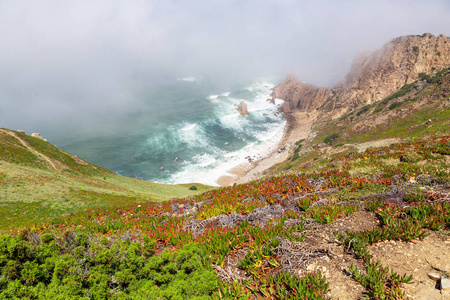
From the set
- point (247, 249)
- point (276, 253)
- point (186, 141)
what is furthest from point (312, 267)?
point (186, 141)

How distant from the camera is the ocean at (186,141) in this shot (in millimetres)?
71312

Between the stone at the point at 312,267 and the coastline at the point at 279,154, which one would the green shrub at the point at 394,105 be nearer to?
the coastline at the point at 279,154

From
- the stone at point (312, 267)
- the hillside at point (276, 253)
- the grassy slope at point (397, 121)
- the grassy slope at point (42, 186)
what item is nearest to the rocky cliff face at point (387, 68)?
the grassy slope at point (397, 121)

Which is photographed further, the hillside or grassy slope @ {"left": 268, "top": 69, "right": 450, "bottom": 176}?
grassy slope @ {"left": 268, "top": 69, "right": 450, "bottom": 176}

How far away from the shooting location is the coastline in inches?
2493

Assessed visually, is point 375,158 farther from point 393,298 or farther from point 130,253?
point 130,253

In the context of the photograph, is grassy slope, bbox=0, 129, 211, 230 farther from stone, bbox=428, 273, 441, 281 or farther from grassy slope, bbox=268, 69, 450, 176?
grassy slope, bbox=268, 69, 450, 176

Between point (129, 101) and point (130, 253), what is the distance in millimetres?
163205

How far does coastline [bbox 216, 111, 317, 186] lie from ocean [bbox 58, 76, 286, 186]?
2.71m

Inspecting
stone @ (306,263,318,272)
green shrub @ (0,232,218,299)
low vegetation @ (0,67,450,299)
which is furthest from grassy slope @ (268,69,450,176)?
green shrub @ (0,232,218,299)

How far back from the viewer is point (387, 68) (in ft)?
269

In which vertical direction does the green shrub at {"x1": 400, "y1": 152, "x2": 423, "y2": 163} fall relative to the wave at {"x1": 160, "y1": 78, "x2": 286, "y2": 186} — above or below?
below

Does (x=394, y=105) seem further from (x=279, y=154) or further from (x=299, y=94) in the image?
(x=299, y=94)

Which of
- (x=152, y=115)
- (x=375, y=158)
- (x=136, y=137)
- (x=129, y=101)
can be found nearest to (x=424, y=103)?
(x=375, y=158)
